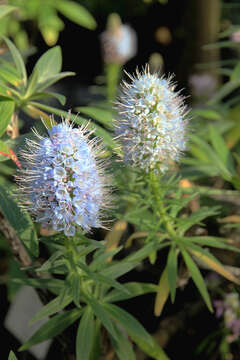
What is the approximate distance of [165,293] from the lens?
97 centimetres

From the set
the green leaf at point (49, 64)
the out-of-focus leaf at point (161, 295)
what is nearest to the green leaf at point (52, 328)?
the out-of-focus leaf at point (161, 295)

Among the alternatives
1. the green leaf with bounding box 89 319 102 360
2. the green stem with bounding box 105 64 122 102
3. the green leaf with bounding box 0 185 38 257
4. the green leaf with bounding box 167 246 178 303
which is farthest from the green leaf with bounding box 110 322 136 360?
the green stem with bounding box 105 64 122 102

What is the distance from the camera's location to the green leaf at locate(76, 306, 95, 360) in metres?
0.80

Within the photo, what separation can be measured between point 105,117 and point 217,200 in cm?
59

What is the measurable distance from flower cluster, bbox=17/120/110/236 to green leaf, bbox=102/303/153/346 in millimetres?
241

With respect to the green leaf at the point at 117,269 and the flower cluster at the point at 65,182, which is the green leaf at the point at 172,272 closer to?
the green leaf at the point at 117,269

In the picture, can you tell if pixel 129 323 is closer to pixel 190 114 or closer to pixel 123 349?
pixel 123 349

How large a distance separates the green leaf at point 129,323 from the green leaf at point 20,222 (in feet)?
0.74

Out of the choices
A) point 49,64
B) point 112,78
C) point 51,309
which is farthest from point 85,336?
point 112,78

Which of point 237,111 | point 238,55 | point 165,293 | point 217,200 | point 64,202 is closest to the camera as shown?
point 64,202

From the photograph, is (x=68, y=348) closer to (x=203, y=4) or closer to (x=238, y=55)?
(x=203, y=4)

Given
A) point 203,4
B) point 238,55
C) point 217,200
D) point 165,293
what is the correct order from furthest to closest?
point 238,55 < point 203,4 < point 217,200 < point 165,293

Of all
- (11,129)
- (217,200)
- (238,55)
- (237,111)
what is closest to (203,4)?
(238,55)

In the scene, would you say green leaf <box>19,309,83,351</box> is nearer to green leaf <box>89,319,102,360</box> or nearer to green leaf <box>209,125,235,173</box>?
Result: green leaf <box>89,319,102,360</box>
